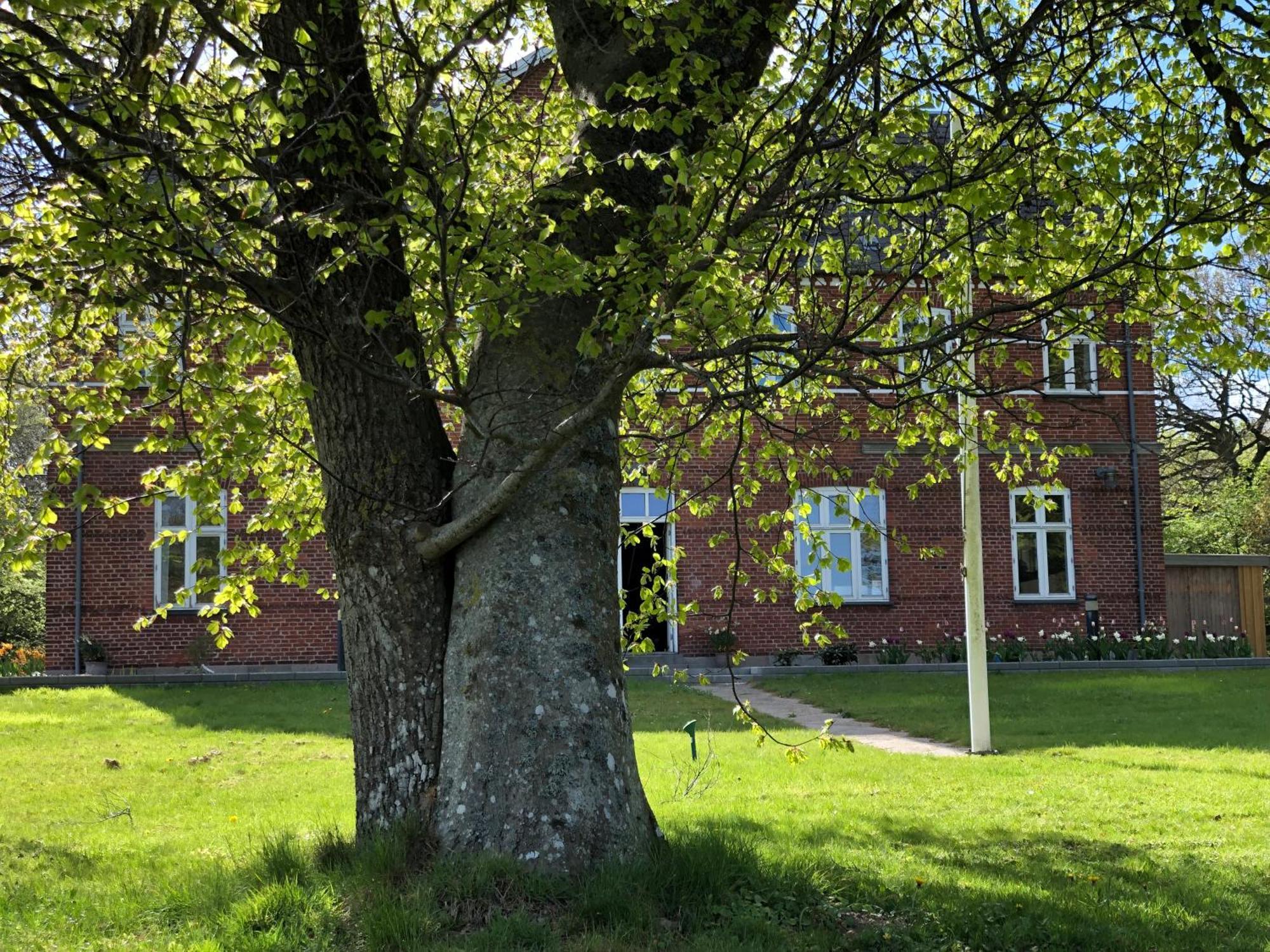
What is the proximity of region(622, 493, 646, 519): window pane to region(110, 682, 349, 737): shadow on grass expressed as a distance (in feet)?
20.4

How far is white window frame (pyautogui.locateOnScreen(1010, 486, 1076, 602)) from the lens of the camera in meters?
22.2

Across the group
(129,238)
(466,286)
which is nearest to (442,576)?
(466,286)

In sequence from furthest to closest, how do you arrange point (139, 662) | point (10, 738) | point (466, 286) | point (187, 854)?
point (139, 662) → point (10, 738) → point (187, 854) → point (466, 286)

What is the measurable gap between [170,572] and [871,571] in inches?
504

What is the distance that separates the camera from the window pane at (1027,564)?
22.3 meters

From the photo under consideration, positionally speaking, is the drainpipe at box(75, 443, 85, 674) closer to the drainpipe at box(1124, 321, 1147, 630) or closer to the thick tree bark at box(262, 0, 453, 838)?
the thick tree bark at box(262, 0, 453, 838)

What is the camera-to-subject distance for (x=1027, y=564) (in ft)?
73.5

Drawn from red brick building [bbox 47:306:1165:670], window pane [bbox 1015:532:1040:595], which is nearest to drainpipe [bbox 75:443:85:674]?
red brick building [bbox 47:306:1165:670]

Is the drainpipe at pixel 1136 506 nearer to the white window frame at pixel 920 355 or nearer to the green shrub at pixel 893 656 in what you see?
the green shrub at pixel 893 656

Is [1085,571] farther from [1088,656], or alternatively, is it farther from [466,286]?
[466,286]

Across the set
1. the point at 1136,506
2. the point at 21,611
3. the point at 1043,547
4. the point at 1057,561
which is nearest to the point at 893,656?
the point at 1043,547

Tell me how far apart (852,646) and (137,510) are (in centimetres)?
1296

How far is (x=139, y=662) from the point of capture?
64.0 ft

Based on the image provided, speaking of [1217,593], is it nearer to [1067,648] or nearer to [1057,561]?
[1057,561]
